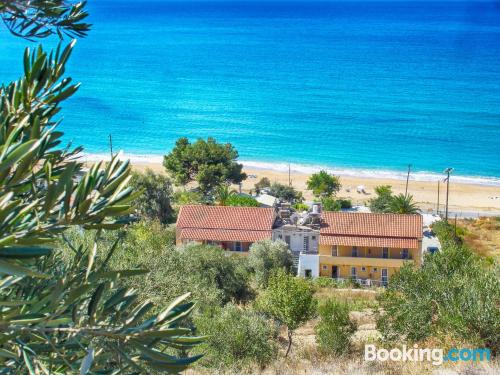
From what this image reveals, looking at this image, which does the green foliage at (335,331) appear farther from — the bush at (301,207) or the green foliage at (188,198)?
the green foliage at (188,198)

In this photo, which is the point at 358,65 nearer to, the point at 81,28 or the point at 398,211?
the point at 398,211

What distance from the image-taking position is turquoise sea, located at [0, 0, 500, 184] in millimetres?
64000

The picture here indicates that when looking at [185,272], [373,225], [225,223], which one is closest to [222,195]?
[225,223]

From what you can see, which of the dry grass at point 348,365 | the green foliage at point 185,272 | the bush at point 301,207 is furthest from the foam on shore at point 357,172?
the dry grass at point 348,365

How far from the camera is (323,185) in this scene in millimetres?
46938

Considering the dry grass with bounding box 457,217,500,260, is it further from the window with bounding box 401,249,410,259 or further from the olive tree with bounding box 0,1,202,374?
the olive tree with bounding box 0,1,202,374

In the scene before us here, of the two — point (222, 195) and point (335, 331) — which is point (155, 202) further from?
point (335, 331)

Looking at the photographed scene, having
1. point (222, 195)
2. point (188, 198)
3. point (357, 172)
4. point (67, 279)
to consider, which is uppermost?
point (357, 172)

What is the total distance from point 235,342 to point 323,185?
113ft

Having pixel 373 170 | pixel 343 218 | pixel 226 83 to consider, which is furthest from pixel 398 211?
pixel 226 83

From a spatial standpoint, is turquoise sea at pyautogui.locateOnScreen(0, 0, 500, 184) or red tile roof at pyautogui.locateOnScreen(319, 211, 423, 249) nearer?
red tile roof at pyautogui.locateOnScreen(319, 211, 423, 249)

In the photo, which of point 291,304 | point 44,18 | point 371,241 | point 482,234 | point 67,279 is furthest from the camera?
point 482,234

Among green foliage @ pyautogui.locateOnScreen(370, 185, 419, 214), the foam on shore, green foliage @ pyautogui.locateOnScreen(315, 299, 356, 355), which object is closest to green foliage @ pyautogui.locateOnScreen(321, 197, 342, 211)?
green foliage @ pyautogui.locateOnScreen(370, 185, 419, 214)

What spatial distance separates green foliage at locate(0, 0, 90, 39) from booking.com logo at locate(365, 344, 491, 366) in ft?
28.3
